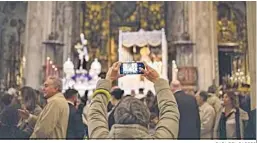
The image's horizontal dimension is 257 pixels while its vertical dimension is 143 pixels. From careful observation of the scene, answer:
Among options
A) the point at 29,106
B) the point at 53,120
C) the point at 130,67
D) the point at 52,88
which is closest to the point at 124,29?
the point at 29,106

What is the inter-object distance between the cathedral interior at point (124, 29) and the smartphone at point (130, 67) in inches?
233

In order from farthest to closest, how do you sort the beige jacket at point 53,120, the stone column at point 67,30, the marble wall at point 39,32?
the stone column at point 67,30
the marble wall at point 39,32
the beige jacket at point 53,120

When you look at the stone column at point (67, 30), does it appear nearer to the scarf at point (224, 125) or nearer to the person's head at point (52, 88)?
the scarf at point (224, 125)

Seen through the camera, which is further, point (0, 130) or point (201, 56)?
point (201, 56)

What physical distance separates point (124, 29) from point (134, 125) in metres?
10.7

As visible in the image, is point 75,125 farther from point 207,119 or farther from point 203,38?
point 203,38

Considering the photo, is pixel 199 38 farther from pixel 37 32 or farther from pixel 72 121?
pixel 72 121

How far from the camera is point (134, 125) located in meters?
1.73

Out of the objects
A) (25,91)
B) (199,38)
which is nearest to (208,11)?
(199,38)

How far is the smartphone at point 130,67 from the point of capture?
6.65 feet

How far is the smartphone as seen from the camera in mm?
2027

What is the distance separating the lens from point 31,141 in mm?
2582

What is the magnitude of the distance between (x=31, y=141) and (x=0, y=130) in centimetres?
39

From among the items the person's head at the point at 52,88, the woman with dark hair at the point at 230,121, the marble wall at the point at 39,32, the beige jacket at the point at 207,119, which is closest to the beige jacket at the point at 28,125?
the person's head at the point at 52,88
